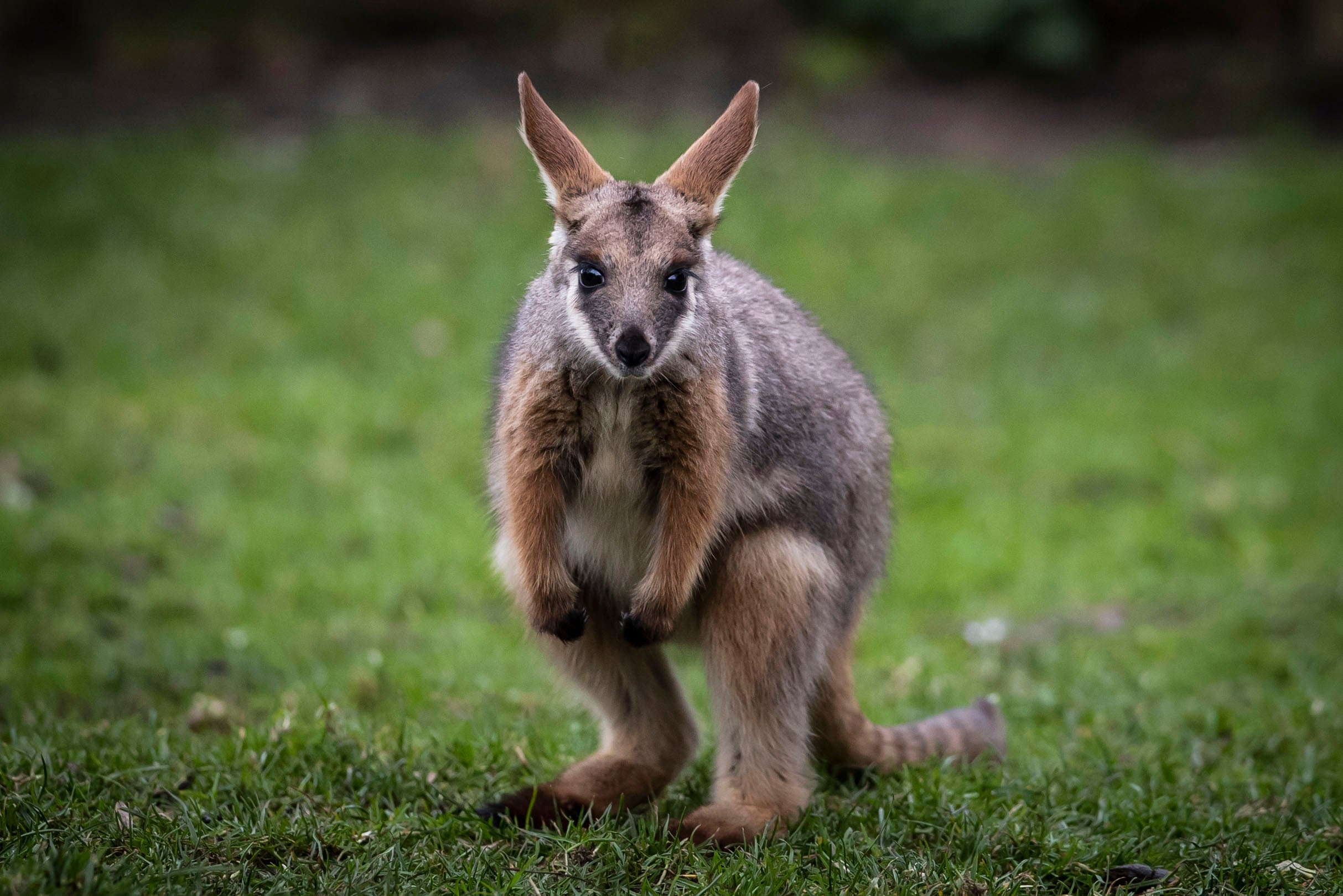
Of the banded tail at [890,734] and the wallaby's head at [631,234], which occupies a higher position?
the wallaby's head at [631,234]

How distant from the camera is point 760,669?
13.1ft

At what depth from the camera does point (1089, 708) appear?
578cm

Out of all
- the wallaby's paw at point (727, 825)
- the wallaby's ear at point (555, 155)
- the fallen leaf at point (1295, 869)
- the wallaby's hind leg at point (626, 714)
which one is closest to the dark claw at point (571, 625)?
the wallaby's hind leg at point (626, 714)

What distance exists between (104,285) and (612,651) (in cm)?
865

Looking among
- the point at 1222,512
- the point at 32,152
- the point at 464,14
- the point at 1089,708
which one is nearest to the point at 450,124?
the point at 464,14

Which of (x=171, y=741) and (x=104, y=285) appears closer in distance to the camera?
(x=171, y=741)

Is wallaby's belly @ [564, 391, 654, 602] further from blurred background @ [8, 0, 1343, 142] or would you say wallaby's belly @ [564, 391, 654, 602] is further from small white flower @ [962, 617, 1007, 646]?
blurred background @ [8, 0, 1343, 142]

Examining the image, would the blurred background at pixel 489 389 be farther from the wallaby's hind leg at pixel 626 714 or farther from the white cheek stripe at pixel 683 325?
the white cheek stripe at pixel 683 325

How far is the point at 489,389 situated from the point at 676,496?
52.1 inches

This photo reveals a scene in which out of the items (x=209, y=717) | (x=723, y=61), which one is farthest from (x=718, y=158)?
(x=723, y=61)

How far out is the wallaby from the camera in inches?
147

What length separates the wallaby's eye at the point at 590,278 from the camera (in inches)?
144

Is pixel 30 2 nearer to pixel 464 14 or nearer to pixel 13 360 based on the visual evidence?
pixel 464 14

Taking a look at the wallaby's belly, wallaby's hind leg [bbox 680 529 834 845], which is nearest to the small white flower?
wallaby's hind leg [bbox 680 529 834 845]
